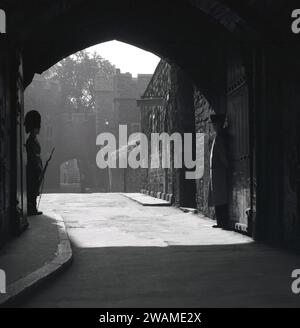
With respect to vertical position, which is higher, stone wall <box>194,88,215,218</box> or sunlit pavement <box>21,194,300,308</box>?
stone wall <box>194,88,215,218</box>

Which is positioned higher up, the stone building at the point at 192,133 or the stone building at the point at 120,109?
the stone building at the point at 120,109

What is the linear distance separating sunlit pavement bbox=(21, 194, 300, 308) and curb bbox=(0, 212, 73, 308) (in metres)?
0.08

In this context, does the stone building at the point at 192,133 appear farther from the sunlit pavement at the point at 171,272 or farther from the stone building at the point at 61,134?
the stone building at the point at 61,134

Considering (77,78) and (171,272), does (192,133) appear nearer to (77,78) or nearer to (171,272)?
(171,272)

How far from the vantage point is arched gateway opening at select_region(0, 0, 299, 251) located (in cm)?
627

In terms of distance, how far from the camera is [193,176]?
1236cm


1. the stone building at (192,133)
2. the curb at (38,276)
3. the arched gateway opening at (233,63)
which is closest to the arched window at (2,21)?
the arched gateway opening at (233,63)

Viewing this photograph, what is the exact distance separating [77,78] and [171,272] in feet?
162

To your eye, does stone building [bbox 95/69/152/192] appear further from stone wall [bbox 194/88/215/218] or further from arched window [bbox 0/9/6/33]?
arched window [bbox 0/9/6/33]

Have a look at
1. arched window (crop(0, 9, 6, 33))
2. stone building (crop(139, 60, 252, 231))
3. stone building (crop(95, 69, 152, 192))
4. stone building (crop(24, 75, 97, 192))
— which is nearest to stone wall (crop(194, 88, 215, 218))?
stone building (crop(139, 60, 252, 231))

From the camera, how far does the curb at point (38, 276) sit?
358 cm

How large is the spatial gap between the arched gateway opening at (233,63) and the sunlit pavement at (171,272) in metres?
0.68
